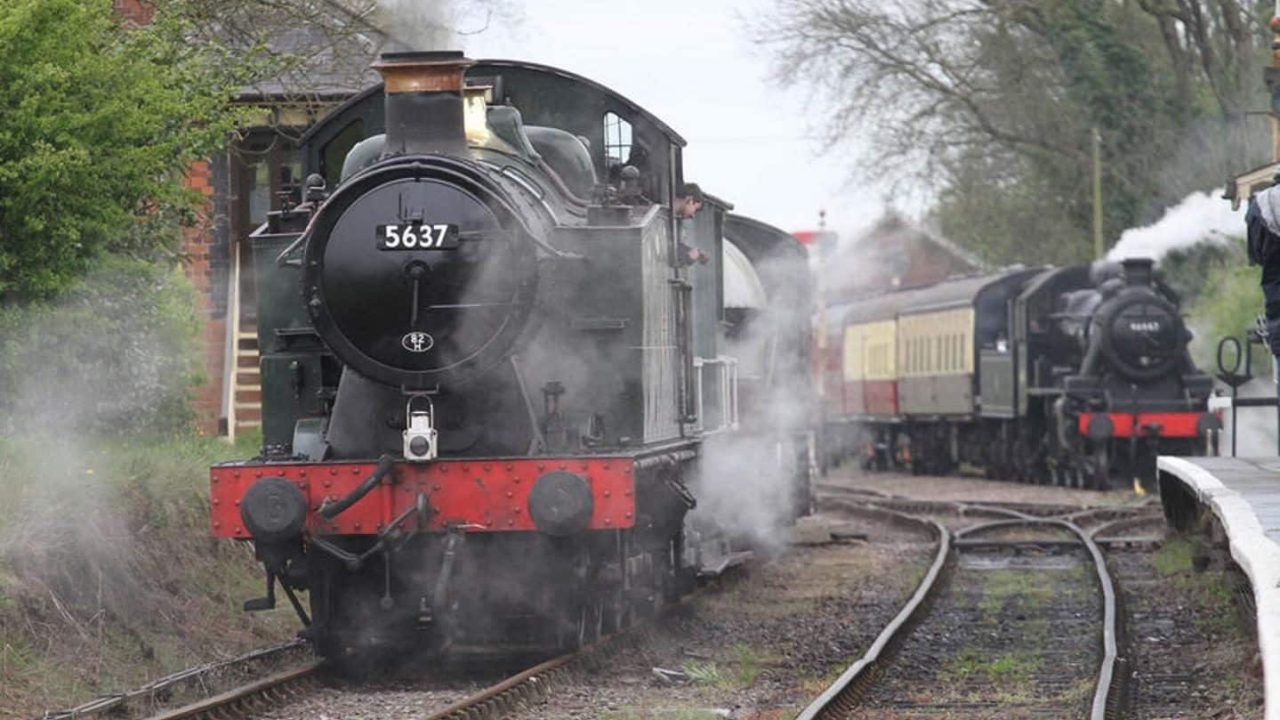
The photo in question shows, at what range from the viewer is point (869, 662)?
10.3 meters

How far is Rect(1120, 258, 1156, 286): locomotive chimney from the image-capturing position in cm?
2700

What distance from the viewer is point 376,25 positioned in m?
15.7

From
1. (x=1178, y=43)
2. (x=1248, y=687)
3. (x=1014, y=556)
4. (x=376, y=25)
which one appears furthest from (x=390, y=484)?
(x=1178, y=43)

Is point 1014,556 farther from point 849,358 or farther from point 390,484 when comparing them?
point 849,358

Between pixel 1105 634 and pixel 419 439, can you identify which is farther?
pixel 1105 634

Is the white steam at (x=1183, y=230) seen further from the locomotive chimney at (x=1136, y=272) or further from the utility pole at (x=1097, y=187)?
the utility pole at (x=1097, y=187)

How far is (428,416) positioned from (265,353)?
1.23 metres

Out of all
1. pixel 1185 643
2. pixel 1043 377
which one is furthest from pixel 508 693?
pixel 1043 377

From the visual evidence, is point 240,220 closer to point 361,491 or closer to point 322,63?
point 322,63

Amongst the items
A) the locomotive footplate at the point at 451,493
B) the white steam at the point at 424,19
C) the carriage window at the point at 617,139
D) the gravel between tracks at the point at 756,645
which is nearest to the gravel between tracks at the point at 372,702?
the gravel between tracks at the point at 756,645

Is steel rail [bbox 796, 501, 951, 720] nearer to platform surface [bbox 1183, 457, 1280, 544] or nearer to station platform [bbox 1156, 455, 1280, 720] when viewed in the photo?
Answer: station platform [bbox 1156, 455, 1280, 720]

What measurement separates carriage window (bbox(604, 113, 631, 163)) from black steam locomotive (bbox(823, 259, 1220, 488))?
53.0 feet

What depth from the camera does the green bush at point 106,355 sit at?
11.7m

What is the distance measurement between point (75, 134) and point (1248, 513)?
241 inches
